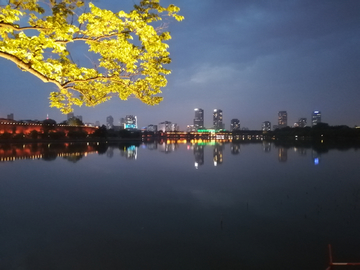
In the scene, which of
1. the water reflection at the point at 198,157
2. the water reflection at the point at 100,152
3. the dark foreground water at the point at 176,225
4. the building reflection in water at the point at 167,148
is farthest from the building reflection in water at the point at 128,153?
the dark foreground water at the point at 176,225

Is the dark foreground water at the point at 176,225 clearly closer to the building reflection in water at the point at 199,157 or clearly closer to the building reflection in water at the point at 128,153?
the building reflection in water at the point at 199,157

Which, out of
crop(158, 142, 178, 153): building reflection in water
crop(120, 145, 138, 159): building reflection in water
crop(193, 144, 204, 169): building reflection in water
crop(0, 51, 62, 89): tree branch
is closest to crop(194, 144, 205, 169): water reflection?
crop(193, 144, 204, 169): building reflection in water

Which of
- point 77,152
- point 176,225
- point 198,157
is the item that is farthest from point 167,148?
point 176,225

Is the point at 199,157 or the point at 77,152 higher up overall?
the point at 77,152

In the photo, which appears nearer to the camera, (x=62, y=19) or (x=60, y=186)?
(x=62, y=19)

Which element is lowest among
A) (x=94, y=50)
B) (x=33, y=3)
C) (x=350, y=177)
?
(x=350, y=177)

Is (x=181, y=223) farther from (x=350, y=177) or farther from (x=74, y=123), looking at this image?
(x=74, y=123)

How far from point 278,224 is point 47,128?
117311mm

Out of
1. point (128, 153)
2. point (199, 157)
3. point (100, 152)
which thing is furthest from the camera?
point (100, 152)

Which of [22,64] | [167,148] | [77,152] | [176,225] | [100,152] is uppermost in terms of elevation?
[22,64]

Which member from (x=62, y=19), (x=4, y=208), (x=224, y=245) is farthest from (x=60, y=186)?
(x=62, y=19)

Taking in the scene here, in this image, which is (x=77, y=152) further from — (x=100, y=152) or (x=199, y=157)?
(x=199, y=157)

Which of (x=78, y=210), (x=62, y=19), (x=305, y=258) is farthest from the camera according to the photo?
(x=78, y=210)

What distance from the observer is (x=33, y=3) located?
675 cm
